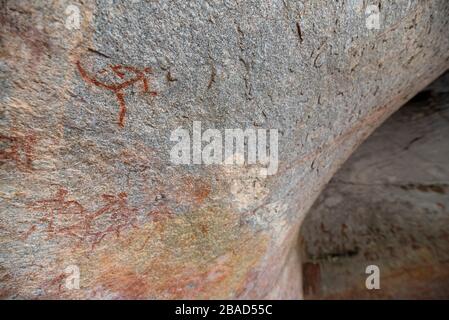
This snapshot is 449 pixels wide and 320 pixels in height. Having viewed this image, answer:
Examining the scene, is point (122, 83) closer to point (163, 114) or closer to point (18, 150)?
point (163, 114)

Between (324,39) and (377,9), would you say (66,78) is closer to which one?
(324,39)

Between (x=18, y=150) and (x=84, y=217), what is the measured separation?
0.22 meters

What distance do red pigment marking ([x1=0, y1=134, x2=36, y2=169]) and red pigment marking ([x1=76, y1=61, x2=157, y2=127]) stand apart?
0.16 metres

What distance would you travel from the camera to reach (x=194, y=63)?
2.07 feet

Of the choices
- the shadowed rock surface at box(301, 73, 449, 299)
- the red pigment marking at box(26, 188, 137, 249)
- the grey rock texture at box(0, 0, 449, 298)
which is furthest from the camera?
the shadowed rock surface at box(301, 73, 449, 299)

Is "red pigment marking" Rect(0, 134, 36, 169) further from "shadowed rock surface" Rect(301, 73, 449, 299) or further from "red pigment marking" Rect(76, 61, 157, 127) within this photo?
"shadowed rock surface" Rect(301, 73, 449, 299)

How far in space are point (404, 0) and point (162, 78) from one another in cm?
65

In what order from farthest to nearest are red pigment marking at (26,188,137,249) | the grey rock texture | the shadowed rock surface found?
the shadowed rock surface < red pigment marking at (26,188,137,249) < the grey rock texture

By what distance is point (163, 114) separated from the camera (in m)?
0.67

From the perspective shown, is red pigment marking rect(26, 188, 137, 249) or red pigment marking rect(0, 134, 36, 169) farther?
red pigment marking rect(26, 188, 137, 249)

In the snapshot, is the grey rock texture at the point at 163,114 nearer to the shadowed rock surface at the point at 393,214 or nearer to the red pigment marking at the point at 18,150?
the red pigment marking at the point at 18,150

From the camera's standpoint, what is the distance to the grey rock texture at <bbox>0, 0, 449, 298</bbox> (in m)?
0.53

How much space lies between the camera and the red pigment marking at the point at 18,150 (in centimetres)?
54

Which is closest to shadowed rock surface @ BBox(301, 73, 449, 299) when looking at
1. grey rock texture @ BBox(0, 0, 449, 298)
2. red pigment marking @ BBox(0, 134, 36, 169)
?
grey rock texture @ BBox(0, 0, 449, 298)
